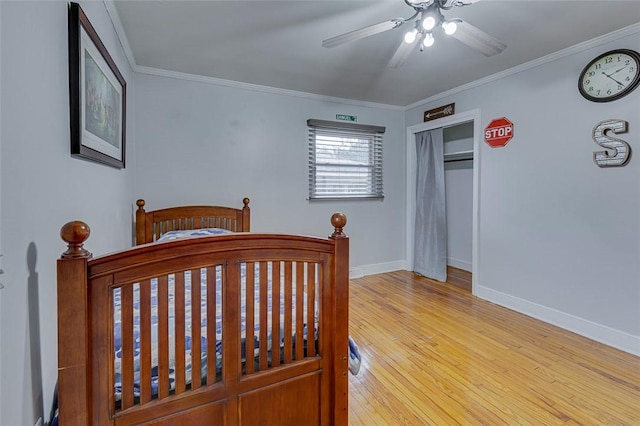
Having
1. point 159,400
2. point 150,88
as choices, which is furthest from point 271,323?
point 150,88

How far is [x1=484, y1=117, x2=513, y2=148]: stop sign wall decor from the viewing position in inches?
115

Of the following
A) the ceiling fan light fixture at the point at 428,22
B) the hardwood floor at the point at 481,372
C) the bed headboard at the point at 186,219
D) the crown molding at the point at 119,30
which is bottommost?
the hardwood floor at the point at 481,372

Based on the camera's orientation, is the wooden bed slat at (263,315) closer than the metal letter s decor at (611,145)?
Yes

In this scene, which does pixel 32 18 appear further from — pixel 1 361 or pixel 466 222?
pixel 466 222

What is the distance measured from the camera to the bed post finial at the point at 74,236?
29.3 inches

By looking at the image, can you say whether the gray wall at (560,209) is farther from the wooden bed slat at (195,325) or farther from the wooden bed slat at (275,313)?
the wooden bed slat at (195,325)

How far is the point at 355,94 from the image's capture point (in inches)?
142

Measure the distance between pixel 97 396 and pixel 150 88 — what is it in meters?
2.78

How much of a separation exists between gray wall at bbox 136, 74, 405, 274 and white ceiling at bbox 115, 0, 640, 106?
0.83 ft

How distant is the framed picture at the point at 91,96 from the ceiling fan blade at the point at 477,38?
1.80m

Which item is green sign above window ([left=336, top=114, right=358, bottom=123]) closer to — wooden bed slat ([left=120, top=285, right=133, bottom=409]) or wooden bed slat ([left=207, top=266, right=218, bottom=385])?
wooden bed slat ([left=207, top=266, right=218, bottom=385])

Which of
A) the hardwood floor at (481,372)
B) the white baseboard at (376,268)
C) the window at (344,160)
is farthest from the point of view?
the white baseboard at (376,268)

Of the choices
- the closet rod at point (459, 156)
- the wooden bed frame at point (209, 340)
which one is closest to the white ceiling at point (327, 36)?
the closet rod at point (459, 156)

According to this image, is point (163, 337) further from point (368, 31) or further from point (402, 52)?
point (402, 52)
